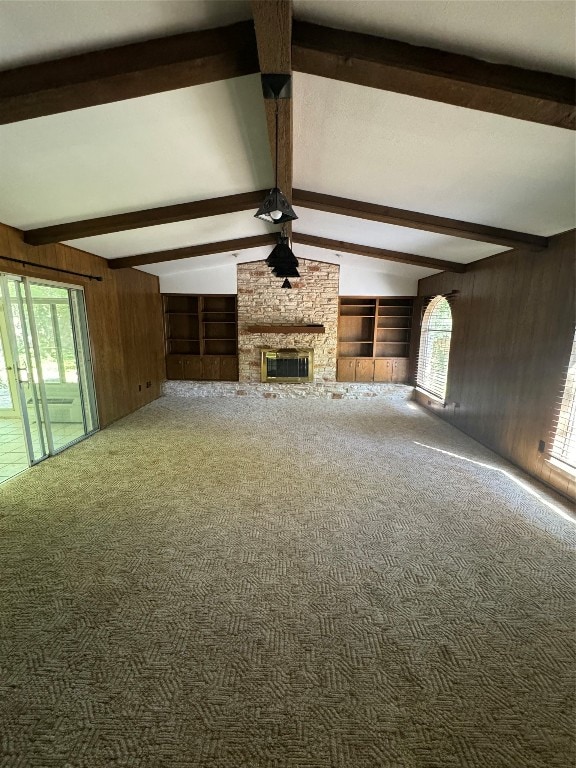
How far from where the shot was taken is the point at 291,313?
7.22 metres

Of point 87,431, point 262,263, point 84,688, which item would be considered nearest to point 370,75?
point 84,688

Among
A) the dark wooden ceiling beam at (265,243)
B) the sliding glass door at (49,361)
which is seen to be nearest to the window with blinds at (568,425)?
the dark wooden ceiling beam at (265,243)

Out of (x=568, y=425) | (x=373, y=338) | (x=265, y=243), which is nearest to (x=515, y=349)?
(x=568, y=425)

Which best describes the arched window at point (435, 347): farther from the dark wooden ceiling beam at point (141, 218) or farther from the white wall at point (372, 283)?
the dark wooden ceiling beam at point (141, 218)

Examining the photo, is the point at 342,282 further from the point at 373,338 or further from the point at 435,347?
the point at 435,347

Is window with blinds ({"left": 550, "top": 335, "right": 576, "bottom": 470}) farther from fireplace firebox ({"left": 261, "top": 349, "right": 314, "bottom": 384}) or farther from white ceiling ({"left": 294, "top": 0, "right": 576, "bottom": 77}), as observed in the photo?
fireplace firebox ({"left": 261, "top": 349, "right": 314, "bottom": 384})

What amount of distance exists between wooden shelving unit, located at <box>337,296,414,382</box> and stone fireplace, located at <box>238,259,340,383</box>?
14.7 inches

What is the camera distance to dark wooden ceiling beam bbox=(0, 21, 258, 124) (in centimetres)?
157

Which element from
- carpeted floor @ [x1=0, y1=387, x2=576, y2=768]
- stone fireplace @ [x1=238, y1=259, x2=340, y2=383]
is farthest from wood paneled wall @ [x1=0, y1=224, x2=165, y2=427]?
carpeted floor @ [x1=0, y1=387, x2=576, y2=768]

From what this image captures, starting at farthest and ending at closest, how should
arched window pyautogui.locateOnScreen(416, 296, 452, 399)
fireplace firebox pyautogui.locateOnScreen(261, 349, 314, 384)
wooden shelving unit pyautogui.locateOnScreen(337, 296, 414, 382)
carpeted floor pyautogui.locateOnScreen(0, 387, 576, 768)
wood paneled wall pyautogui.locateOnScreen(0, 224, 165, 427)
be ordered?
wooden shelving unit pyautogui.locateOnScreen(337, 296, 414, 382) → fireplace firebox pyautogui.locateOnScreen(261, 349, 314, 384) → arched window pyautogui.locateOnScreen(416, 296, 452, 399) → wood paneled wall pyautogui.locateOnScreen(0, 224, 165, 427) → carpeted floor pyautogui.locateOnScreen(0, 387, 576, 768)

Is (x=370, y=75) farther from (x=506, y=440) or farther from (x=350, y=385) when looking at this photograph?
(x=350, y=385)

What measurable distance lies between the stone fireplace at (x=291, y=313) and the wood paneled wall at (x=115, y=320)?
183cm

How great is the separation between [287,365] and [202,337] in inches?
80.4

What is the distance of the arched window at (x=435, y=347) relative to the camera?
581 cm
